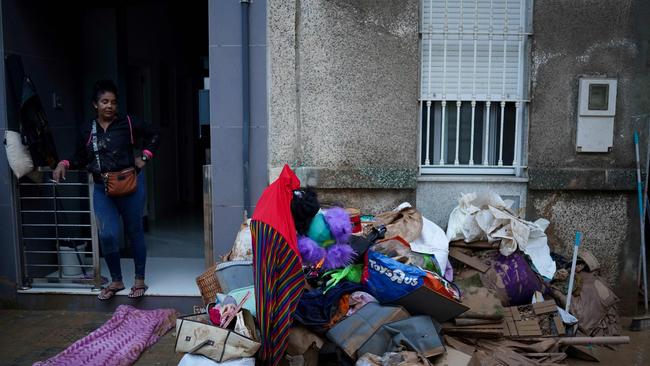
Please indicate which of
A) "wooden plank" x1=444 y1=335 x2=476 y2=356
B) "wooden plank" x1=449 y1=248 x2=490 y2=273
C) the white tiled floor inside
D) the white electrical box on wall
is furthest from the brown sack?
the white tiled floor inside

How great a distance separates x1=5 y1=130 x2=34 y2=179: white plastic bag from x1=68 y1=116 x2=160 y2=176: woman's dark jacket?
43 centimetres

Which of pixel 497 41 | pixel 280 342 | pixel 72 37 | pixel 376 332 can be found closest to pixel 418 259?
pixel 376 332

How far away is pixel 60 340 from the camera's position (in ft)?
16.1

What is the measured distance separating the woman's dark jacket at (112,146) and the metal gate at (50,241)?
0.22 metres

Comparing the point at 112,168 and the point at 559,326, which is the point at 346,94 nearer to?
the point at 112,168

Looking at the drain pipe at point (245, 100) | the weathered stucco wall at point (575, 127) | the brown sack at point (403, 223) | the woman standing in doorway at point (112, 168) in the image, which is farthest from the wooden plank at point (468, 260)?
the woman standing in doorway at point (112, 168)

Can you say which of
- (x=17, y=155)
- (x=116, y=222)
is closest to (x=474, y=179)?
(x=116, y=222)

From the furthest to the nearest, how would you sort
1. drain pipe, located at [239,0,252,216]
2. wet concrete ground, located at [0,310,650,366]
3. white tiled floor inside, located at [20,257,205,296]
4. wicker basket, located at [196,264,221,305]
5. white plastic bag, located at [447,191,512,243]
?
1. white tiled floor inside, located at [20,257,205,296]
2. drain pipe, located at [239,0,252,216]
3. white plastic bag, located at [447,191,512,243]
4. wicker basket, located at [196,264,221,305]
5. wet concrete ground, located at [0,310,650,366]

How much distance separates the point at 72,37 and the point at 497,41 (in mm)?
4703

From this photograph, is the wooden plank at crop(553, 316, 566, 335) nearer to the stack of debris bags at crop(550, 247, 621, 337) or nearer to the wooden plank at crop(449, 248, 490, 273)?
the stack of debris bags at crop(550, 247, 621, 337)

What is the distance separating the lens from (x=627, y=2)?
5.17 metres

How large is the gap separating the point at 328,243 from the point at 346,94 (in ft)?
5.32

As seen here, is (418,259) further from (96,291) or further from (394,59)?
(96,291)

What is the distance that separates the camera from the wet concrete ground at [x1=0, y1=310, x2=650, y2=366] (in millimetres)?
4566
